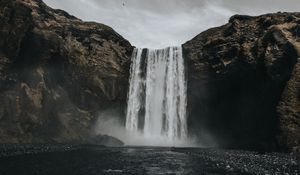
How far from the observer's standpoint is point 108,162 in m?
52.8

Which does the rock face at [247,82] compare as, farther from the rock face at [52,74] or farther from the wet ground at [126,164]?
the rock face at [52,74]

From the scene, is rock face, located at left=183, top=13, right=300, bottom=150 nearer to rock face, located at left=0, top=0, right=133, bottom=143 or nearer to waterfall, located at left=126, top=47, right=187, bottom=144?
waterfall, located at left=126, top=47, right=187, bottom=144

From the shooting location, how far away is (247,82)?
289 feet

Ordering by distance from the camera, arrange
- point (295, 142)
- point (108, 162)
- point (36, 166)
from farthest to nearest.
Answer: point (295, 142) → point (108, 162) → point (36, 166)

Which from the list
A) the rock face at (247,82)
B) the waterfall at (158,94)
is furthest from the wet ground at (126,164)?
the waterfall at (158,94)

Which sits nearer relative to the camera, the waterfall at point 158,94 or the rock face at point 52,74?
the rock face at point 52,74

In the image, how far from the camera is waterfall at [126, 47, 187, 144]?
10144 cm

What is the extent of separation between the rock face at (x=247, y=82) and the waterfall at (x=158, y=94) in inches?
133

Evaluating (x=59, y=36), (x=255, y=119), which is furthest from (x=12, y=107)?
(x=255, y=119)

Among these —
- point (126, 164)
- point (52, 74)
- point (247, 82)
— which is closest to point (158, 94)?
point (247, 82)

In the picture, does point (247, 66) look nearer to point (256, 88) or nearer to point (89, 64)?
point (256, 88)

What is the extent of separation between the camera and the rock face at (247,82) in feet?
255

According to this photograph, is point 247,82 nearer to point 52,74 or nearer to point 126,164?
point 52,74

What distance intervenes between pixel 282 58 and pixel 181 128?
100 ft
